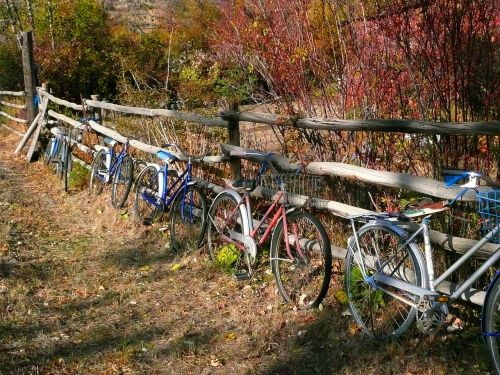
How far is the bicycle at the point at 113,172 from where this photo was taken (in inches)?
312

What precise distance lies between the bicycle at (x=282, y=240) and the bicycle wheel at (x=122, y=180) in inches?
98.4

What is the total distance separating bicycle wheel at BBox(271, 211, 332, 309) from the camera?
15.7 feet

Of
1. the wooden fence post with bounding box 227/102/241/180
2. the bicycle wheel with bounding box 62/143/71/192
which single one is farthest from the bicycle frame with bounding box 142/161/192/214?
the bicycle wheel with bounding box 62/143/71/192

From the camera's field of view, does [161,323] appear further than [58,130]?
No

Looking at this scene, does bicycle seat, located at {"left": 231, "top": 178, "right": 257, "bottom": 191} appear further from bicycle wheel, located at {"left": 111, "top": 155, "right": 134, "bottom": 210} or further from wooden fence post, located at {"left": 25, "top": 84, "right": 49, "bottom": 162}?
wooden fence post, located at {"left": 25, "top": 84, "right": 49, "bottom": 162}

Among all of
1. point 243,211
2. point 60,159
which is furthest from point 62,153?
point 243,211

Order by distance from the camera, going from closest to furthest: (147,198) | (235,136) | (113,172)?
(235,136) < (147,198) < (113,172)

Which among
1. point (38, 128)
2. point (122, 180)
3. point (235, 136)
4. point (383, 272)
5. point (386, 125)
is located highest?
point (386, 125)

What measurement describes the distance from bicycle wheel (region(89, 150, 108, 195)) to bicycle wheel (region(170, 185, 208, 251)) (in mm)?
2570

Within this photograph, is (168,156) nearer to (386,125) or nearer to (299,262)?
(299,262)

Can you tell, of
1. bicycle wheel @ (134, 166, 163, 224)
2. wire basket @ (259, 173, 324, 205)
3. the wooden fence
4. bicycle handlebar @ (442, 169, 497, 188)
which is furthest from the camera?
bicycle wheel @ (134, 166, 163, 224)

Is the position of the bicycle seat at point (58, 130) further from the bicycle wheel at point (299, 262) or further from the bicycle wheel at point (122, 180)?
the bicycle wheel at point (299, 262)

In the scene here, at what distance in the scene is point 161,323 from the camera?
4.71m

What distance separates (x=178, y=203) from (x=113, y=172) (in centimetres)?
221
